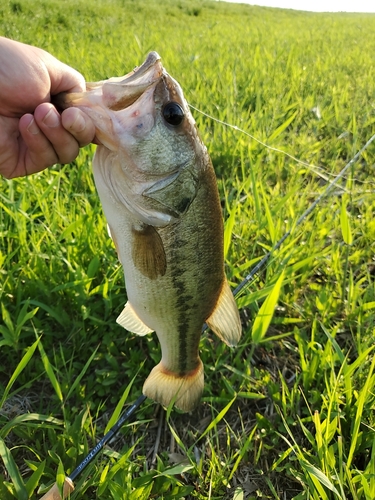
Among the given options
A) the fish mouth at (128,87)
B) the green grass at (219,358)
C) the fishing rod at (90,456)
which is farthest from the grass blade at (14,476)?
the fish mouth at (128,87)

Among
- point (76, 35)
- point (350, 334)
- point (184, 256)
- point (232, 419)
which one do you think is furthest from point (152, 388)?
point (76, 35)

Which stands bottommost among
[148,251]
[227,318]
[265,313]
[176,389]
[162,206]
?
[176,389]

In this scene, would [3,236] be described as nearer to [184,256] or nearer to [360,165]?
[184,256]

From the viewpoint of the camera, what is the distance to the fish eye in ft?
4.45

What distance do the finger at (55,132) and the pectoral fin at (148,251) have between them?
17.7 inches

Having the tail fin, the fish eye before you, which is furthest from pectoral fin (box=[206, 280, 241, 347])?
the fish eye

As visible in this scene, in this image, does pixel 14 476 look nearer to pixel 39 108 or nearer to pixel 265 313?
pixel 265 313

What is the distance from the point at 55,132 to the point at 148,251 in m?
0.58

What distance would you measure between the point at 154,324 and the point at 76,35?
8140 mm

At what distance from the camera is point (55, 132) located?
59.9 inches

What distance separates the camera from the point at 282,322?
2.27 m

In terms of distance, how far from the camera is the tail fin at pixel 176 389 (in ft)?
5.71

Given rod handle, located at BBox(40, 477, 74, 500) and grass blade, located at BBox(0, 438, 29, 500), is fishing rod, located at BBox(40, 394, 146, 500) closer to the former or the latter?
rod handle, located at BBox(40, 477, 74, 500)

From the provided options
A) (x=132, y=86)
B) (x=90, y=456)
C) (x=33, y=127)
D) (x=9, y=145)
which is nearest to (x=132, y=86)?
(x=132, y=86)
